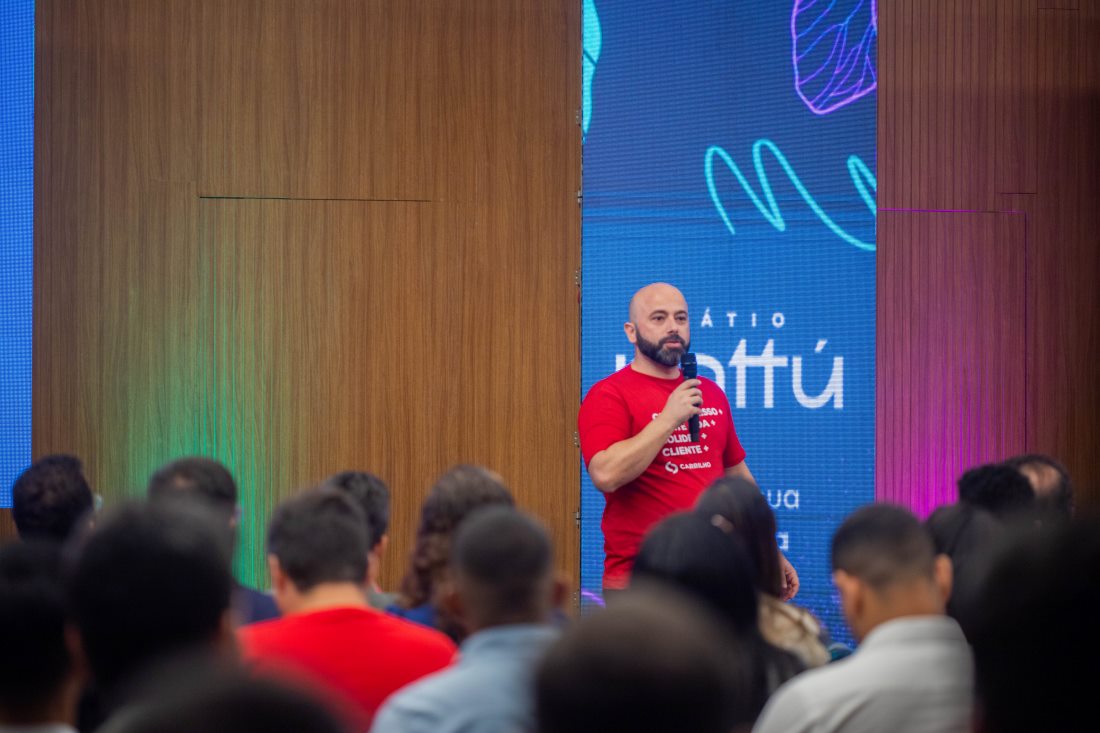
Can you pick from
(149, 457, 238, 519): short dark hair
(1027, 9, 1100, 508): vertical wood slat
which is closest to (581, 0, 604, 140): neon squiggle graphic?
(1027, 9, 1100, 508): vertical wood slat

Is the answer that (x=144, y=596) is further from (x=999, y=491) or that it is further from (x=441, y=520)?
(x=999, y=491)

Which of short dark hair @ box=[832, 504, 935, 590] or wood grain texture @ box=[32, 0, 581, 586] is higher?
wood grain texture @ box=[32, 0, 581, 586]

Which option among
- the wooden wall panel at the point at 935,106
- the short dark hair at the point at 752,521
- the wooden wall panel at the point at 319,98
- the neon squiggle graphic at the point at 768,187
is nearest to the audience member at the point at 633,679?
the short dark hair at the point at 752,521

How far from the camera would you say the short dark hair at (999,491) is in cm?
297

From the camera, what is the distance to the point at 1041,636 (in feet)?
3.34

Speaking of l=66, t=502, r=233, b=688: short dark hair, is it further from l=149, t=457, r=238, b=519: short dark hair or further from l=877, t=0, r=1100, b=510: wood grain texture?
l=877, t=0, r=1100, b=510: wood grain texture

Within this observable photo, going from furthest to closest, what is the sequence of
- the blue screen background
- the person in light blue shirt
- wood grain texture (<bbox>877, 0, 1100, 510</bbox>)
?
wood grain texture (<bbox>877, 0, 1100, 510</bbox>) → the blue screen background → the person in light blue shirt

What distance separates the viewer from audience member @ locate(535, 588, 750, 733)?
0.95 meters

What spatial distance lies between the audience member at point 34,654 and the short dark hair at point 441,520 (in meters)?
1.35

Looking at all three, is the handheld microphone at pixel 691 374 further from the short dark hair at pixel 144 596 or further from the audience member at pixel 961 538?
the short dark hair at pixel 144 596

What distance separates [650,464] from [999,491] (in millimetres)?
1371

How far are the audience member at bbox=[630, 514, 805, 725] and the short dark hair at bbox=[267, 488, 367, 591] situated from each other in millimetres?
510

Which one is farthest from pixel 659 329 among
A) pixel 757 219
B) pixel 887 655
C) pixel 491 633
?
pixel 491 633

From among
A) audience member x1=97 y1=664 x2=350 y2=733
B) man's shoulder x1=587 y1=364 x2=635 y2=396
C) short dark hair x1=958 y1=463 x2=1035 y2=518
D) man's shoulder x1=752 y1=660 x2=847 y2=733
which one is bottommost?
man's shoulder x1=752 y1=660 x2=847 y2=733
